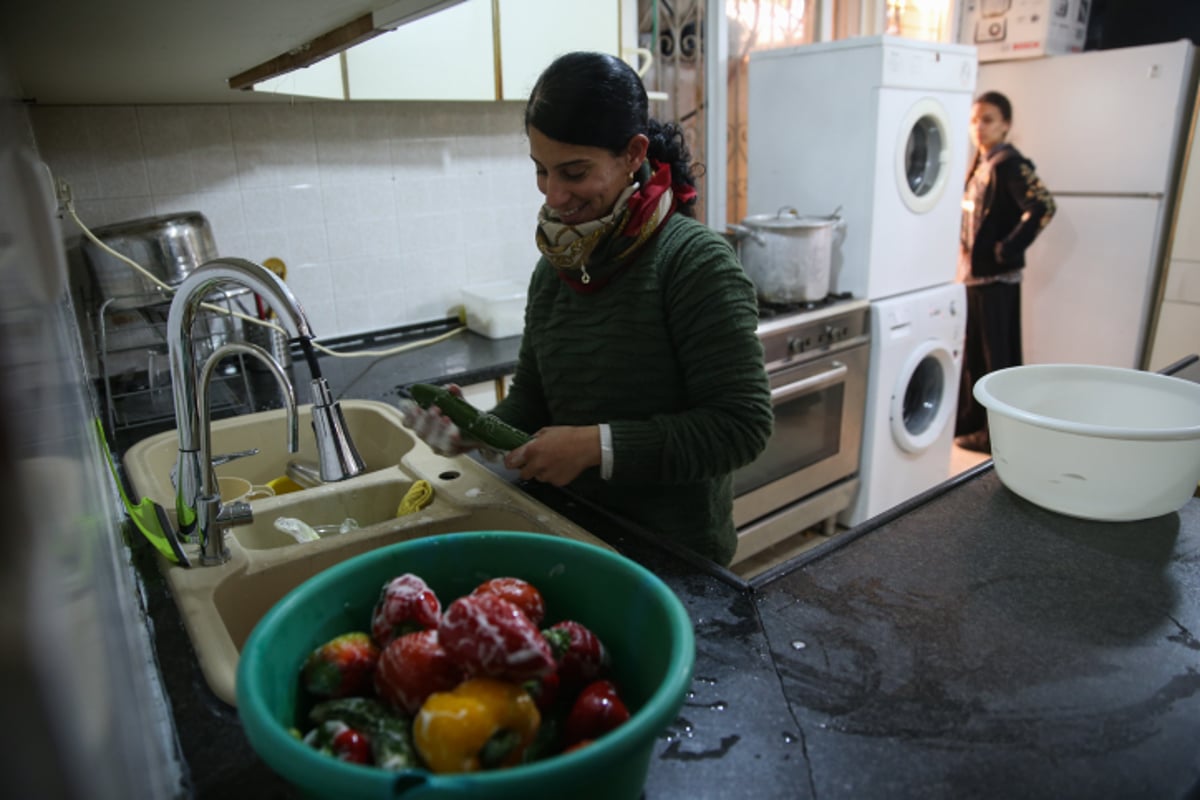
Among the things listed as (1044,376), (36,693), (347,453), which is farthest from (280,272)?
(36,693)

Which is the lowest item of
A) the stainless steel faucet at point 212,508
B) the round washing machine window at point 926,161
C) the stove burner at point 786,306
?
the stove burner at point 786,306

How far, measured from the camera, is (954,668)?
0.74 meters

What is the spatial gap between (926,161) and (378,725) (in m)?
2.85

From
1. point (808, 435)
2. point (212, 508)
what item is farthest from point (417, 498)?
point (808, 435)

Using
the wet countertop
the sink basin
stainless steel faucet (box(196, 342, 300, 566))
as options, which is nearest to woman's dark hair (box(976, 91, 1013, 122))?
the wet countertop

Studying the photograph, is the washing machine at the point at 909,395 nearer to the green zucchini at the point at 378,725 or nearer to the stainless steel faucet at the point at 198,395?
the stainless steel faucet at the point at 198,395

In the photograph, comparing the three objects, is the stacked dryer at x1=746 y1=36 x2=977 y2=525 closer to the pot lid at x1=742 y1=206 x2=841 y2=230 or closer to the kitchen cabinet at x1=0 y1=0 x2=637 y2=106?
the pot lid at x1=742 y1=206 x2=841 y2=230

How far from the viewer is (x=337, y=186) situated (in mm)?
2203

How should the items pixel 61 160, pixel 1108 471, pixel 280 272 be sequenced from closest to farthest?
1. pixel 1108 471
2. pixel 61 160
3. pixel 280 272

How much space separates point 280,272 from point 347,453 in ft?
4.74

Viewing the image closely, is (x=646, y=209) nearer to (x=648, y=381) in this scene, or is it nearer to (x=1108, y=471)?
(x=648, y=381)

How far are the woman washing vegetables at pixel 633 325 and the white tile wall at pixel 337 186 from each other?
3.96 feet

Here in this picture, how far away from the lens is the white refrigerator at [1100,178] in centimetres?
322

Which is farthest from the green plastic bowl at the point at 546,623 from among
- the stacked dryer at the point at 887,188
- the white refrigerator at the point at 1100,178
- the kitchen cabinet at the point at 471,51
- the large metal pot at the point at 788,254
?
the white refrigerator at the point at 1100,178
